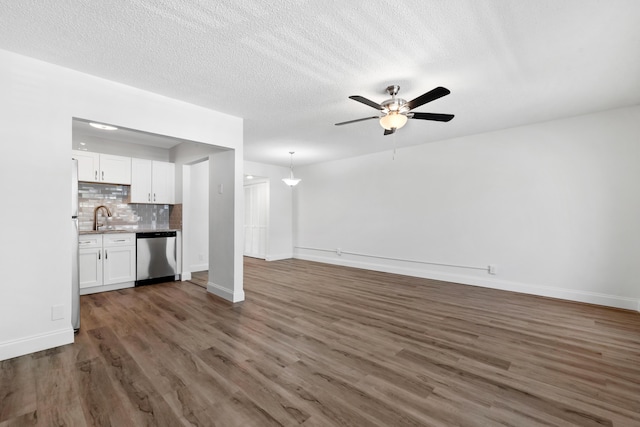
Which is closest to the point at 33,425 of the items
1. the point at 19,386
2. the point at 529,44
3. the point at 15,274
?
the point at 19,386

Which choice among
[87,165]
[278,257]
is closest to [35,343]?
[87,165]

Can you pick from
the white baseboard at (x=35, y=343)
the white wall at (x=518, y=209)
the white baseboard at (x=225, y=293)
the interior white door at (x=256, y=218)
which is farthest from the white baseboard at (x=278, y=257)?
the white baseboard at (x=35, y=343)

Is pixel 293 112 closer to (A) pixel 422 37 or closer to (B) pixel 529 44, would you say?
(A) pixel 422 37

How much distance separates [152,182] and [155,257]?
144 centimetres

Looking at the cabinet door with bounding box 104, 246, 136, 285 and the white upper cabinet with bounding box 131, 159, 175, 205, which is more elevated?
the white upper cabinet with bounding box 131, 159, 175, 205

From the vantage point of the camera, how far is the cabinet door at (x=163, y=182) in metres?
5.25

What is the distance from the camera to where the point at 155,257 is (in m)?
4.92

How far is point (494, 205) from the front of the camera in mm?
4719

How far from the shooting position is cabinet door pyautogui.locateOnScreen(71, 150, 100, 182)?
4473mm

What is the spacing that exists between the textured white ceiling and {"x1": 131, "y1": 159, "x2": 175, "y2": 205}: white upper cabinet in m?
2.46

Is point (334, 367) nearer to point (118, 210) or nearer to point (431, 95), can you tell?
point (431, 95)

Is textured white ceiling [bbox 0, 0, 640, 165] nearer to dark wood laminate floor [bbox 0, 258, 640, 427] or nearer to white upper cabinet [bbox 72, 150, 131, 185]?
white upper cabinet [bbox 72, 150, 131, 185]

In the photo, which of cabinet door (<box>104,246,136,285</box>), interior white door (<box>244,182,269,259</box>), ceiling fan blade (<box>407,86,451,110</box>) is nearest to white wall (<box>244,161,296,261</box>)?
interior white door (<box>244,182,269,259</box>)

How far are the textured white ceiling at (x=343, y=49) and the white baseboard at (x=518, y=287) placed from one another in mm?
2623
